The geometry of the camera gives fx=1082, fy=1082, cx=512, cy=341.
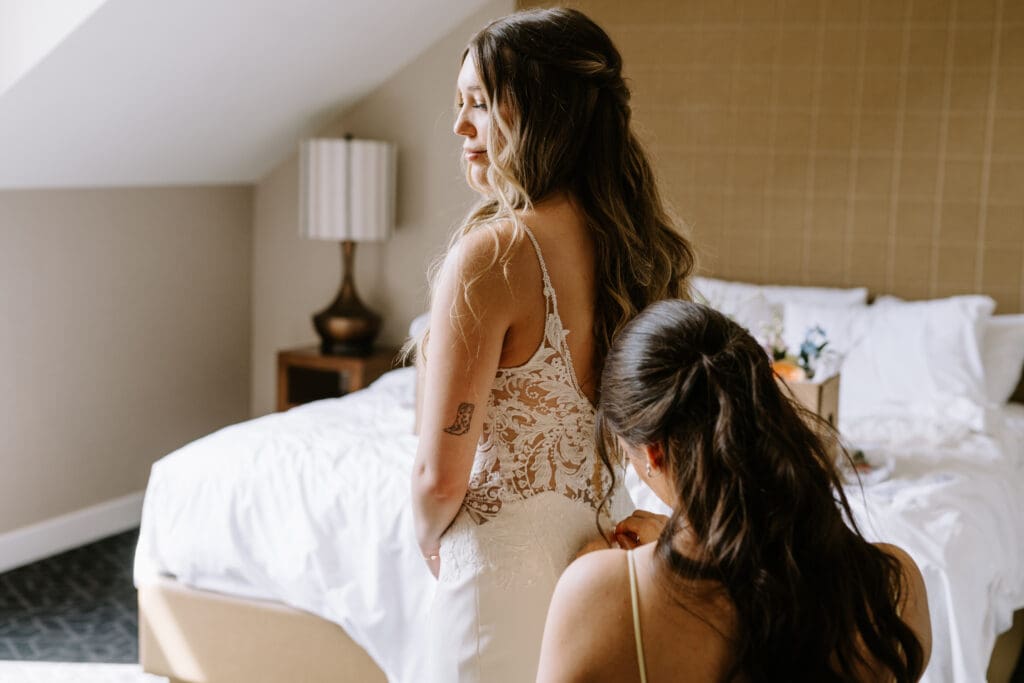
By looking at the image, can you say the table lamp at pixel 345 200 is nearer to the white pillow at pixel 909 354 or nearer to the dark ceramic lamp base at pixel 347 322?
the dark ceramic lamp base at pixel 347 322

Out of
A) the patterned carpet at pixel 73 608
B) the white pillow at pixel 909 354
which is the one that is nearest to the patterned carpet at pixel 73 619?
the patterned carpet at pixel 73 608

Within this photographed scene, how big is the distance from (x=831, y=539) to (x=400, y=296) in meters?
3.72

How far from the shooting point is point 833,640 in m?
1.02

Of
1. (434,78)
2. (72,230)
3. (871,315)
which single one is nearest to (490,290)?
(871,315)

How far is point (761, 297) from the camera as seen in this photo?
3.83 m

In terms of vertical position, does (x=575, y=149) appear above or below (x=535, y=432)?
above

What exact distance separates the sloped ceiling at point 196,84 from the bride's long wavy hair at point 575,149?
1.97 meters

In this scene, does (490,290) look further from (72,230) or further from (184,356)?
(184,356)

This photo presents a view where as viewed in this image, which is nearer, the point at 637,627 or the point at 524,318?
the point at 637,627

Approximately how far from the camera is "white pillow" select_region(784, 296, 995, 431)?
3410mm

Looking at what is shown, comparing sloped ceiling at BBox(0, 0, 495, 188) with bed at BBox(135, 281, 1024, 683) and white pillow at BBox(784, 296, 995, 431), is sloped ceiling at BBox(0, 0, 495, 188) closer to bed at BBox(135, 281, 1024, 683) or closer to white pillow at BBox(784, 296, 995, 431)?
bed at BBox(135, 281, 1024, 683)

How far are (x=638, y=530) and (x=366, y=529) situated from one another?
3.72 ft

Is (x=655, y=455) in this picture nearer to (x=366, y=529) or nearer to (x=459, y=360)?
(x=459, y=360)

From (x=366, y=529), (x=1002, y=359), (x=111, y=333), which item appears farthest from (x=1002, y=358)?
(x=111, y=333)
